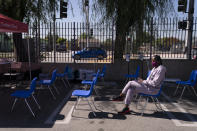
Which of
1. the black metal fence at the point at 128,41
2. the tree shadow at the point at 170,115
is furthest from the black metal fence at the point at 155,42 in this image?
the tree shadow at the point at 170,115

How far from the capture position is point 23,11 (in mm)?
8352

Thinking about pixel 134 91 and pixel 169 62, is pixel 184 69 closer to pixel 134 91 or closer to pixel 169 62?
pixel 169 62

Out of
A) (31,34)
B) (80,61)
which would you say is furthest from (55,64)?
(31,34)

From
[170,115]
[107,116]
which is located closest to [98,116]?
[107,116]

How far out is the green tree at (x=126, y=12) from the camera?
7.84 metres

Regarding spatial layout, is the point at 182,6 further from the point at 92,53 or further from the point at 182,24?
the point at 92,53

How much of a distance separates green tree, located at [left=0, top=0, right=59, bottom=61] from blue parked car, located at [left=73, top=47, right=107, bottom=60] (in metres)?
2.52

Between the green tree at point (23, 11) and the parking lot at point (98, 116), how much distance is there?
150 inches

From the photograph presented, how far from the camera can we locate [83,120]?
13.4 ft

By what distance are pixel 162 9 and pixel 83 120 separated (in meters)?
6.84

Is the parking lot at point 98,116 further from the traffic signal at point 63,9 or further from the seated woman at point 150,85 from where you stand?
the traffic signal at point 63,9

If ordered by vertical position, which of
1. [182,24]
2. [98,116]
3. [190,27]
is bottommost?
[98,116]

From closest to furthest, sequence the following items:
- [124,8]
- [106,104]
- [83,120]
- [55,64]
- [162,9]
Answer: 1. [83,120]
2. [106,104]
3. [124,8]
4. [162,9]
5. [55,64]

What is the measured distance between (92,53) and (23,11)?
13.1ft
